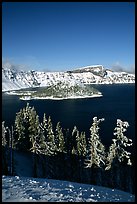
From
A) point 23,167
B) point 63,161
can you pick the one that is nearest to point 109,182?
point 63,161

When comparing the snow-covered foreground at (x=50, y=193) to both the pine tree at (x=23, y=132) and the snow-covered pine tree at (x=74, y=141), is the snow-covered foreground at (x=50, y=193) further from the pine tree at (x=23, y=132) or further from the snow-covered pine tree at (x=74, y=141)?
the pine tree at (x=23, y=132)

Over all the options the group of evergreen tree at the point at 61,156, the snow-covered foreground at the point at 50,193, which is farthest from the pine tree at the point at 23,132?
the snow-covered foreground at the point at 50,193

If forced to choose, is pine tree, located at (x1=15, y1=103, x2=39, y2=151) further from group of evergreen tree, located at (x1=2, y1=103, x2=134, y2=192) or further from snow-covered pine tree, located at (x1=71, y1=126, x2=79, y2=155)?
snow-covered pine tree, located at (x1=71, y1=126, x2=79, y2=155)

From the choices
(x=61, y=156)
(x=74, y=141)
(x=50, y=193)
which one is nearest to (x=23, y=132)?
(x=61, y=156)

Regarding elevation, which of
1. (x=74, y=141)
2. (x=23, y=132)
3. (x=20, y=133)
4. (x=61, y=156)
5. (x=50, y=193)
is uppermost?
(x=50, y=193)

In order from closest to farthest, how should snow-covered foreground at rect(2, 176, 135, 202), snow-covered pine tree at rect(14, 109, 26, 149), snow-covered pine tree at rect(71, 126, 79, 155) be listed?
snow-covered foreground at rect(2, 176, 135, 202)
snow-covered pine tree at rect(71, 126, 79, 155)
snow-covered pine tree at rect(14, 109, 26, 149)

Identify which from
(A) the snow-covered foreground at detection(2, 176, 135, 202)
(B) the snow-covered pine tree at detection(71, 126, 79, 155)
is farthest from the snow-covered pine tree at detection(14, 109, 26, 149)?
(A) the snow-covered foreground at detection(2, 176, 135, 202)

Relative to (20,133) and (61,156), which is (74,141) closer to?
(61,156)

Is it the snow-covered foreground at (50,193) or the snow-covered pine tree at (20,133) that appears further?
the snow-covered pine tree at (20,133)

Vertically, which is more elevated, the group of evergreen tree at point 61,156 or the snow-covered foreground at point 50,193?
the snow-covered foreground at point 50,193

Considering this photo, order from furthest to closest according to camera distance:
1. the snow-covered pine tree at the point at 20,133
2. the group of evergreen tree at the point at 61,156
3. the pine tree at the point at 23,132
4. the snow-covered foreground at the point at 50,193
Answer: the snow-covered pine tree at the point at 20,133
the pine tree at the point at 23,132
the group of evergreen tree at the point at 61,156
the snow-covered foreground at the point at 50,193
